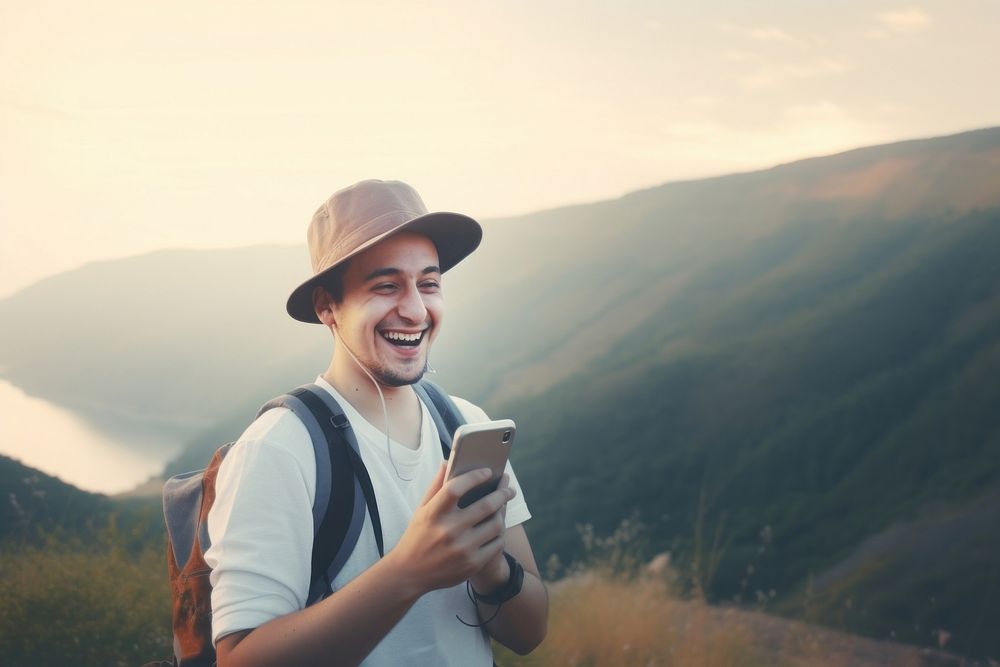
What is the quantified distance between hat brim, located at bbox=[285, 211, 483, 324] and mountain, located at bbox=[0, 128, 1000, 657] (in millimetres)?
8036

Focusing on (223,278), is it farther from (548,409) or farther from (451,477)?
(451,477)

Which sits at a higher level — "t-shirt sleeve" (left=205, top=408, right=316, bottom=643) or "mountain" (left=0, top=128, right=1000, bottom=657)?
"t-shirt sleeve" (left=205, top=408, right=316, bottom=643)

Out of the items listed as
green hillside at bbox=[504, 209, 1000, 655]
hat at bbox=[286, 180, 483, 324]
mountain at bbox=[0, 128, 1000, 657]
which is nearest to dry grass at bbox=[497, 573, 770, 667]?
hat at bbox=[286, 180, 483, 324]

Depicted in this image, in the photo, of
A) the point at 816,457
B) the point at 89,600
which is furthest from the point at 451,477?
the point at 816,457

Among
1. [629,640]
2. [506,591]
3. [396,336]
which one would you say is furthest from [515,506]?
[629,640]

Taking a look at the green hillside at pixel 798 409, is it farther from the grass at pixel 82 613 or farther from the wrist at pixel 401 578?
the wrist at pixel 401 578

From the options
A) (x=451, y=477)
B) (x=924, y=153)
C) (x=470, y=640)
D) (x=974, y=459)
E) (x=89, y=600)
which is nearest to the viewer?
(x=451, y=477)

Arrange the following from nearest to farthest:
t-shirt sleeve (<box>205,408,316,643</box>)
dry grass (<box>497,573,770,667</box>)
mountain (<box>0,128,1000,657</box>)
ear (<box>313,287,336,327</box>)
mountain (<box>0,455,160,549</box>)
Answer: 1. t-shirt sleeve (<box>205,408,316,643</box>)
2. ear (<box>313,287,336,327</box>)
3. dry grass (<box>497,573,770,667</box>)
4. mountain (<box>0,455,160,549</box>)
5. mountain (<box>0,128,1000,657</box>)

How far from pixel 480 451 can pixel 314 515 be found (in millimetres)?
347

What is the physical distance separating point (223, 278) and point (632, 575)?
50.1 feet

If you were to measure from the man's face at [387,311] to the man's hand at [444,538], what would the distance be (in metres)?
0.35

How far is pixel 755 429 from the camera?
18062mm

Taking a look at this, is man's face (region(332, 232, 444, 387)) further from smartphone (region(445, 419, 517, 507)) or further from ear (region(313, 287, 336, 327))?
smartphone (region(445, 419, 517, 507))

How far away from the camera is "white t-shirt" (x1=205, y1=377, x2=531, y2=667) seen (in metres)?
1.46
